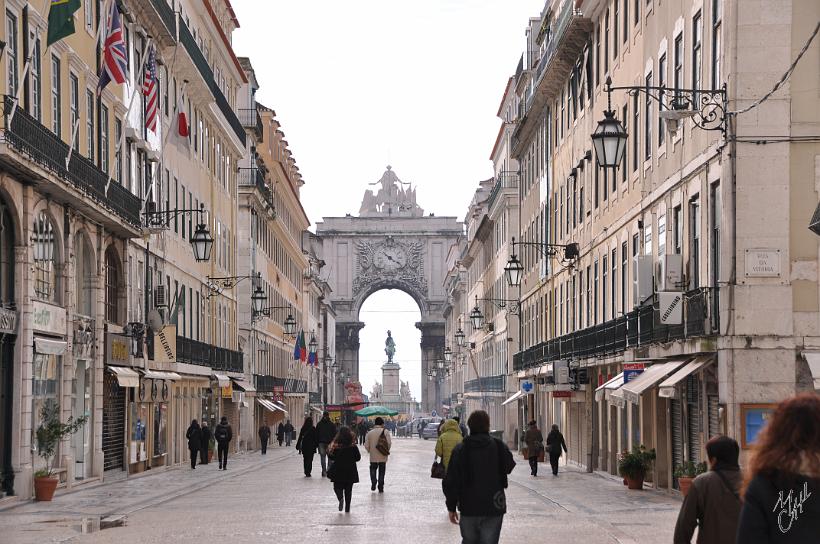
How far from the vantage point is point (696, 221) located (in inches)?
1064

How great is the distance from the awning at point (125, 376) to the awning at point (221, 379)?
16.7 m

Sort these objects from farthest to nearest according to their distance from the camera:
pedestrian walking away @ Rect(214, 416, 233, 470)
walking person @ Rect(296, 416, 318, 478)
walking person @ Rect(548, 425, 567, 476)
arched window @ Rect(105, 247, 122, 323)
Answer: pedestrian walking away @ Rect(214, 416, 233, 470)
walking person @ Rect(548, 425, 567, 476)
walking person @ Rect(296, 416, 318, 478)
arched window @ Rect(105, 247, 122, 323)

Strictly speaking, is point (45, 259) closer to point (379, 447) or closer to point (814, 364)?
point (379, 447)

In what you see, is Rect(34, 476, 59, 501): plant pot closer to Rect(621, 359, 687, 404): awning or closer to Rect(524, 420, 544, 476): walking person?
Rect(621, 359, 687, 404): awning

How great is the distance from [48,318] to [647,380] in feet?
36.9

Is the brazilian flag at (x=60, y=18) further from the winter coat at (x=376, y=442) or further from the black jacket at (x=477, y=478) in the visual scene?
the black jacket at (x=477, y=478)

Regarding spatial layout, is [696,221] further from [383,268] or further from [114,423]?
[383,268]

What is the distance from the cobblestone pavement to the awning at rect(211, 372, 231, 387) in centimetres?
1731

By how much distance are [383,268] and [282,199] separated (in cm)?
6734

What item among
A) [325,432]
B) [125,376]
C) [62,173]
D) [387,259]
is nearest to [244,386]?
[325,432]

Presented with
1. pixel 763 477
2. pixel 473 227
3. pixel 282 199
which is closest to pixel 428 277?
pixel 473 227

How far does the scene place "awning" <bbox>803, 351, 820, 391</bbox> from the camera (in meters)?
22.9

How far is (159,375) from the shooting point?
41.4m

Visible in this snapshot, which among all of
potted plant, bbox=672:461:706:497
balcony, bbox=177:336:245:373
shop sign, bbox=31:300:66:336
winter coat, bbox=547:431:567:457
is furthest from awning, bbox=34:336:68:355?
balcony, bbox=177:336:245:373
